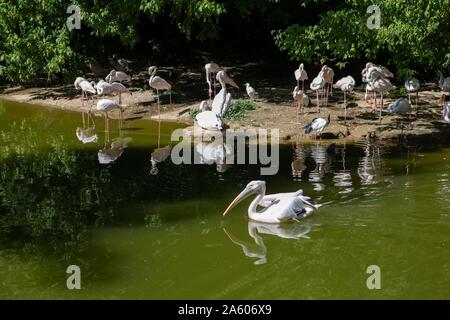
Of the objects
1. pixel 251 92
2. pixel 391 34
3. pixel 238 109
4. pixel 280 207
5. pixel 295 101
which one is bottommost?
pixel 280 207

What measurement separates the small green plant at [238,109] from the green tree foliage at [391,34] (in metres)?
1.66

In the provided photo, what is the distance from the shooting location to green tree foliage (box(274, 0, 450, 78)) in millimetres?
13414

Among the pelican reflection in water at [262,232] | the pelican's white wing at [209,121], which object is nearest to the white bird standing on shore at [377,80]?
the pelican's white wing at [209,121]

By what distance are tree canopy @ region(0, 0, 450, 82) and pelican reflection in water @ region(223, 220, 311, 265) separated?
21.6ft

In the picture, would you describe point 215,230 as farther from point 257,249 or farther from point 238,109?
point 238,109

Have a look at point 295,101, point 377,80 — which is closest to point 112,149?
point 295,101

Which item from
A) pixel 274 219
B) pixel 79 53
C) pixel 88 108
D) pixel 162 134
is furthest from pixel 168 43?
pixel 274 219

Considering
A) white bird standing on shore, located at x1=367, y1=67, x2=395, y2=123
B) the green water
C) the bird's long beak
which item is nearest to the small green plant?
white bird standing on shore, located at x1=367, y1=67, x2=395, y2=123

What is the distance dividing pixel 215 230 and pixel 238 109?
7.83 meters

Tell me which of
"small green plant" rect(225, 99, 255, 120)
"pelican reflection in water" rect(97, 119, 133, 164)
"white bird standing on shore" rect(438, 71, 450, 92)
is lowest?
"pelican reflection in water" rect(97, 119, 133, 164)

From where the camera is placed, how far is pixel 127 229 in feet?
26.6

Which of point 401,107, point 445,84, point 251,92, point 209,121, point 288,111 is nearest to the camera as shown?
point 209,121

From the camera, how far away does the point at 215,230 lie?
8117mm

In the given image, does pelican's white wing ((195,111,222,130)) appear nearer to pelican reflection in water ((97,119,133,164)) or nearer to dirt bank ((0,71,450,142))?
dirt bank ((0,71,450,142))
